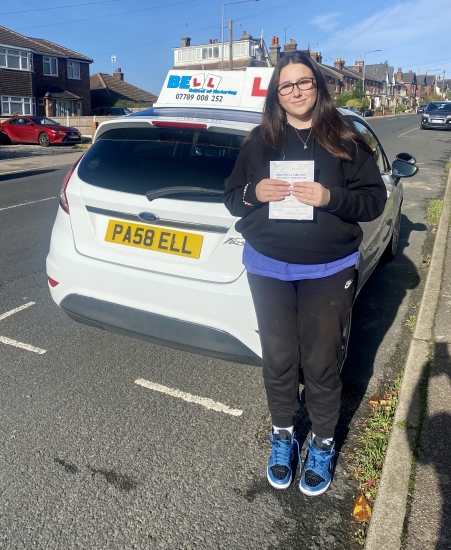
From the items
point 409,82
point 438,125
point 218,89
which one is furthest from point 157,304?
point 409,82

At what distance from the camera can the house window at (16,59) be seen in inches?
1521

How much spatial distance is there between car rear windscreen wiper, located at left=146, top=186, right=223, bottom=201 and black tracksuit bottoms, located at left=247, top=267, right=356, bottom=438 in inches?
27.6

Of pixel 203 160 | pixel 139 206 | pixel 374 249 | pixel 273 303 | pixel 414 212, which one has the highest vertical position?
pixel 203 160

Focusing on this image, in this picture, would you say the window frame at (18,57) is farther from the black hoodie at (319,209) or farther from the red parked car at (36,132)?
the black hoodie at (319,209)

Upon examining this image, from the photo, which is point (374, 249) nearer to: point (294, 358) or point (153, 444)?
point (294, 358)

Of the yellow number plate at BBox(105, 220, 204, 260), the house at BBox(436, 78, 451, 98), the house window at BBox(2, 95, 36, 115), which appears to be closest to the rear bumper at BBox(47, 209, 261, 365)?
the yellow number plate at BBox(105, 220, 204, 260)

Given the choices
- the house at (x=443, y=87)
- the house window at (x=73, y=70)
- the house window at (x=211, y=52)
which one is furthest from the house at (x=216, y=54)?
the house at (x=443, y=87)

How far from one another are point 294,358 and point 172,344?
885 millimetres

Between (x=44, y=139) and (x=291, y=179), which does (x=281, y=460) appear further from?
(x=44, y=139)

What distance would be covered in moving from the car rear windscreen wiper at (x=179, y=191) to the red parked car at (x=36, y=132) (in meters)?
24.6

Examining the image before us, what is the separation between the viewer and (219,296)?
286cm

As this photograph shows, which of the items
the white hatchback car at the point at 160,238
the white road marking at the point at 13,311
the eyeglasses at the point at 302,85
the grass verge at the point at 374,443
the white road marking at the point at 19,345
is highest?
the eyeglasses at the point at 302,85

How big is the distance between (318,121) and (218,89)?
5.68 ft

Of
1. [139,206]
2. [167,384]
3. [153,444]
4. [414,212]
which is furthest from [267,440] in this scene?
[414,212]
